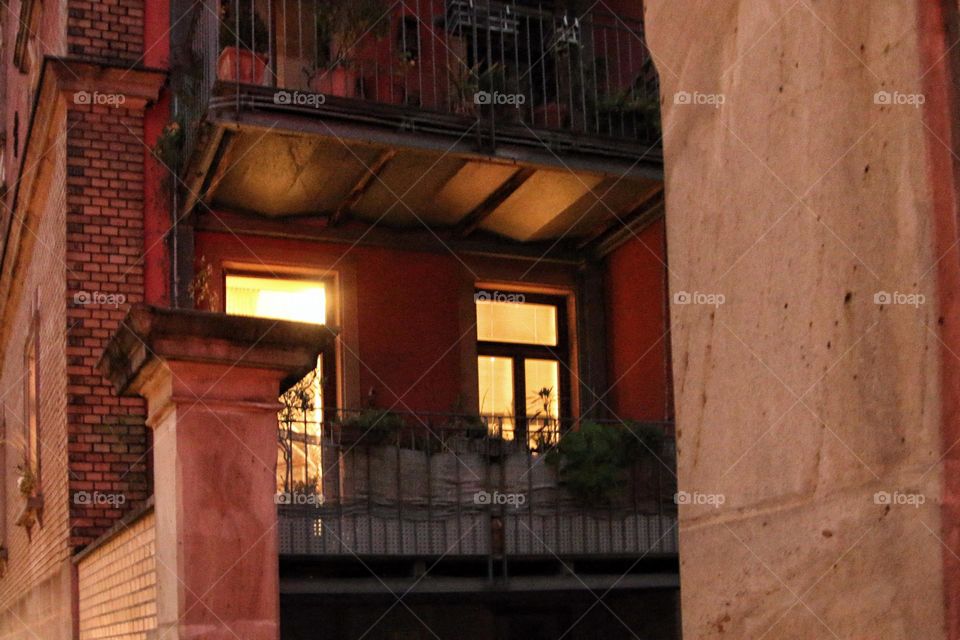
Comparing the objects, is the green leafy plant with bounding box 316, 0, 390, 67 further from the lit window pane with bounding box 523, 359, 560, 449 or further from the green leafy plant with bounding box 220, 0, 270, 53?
the lit window pane with bounding box 523, 359, 560, 449

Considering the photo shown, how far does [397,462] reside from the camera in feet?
32.4

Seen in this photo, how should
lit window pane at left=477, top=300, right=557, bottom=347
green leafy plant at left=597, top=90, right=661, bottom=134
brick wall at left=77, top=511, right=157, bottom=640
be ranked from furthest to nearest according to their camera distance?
lit window pane at left=477, top=300, right=557, bottom=347 → green leafy plant at left=597, top=90, right=661, bottom=134 → brick wall at left=77, top=511, right=157, bottom=640

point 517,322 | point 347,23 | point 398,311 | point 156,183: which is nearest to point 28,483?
point 156,183

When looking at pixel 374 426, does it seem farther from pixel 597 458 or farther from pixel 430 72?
pixel 430 72

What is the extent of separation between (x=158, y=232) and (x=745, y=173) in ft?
30.4

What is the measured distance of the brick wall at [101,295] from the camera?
9961 mm

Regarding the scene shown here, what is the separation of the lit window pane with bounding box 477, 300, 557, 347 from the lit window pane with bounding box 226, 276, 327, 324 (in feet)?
4.80

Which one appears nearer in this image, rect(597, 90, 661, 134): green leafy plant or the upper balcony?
the upper balcony

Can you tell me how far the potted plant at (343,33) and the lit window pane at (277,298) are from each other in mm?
1854

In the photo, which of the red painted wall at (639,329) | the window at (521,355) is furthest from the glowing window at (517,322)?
the red painted wall at (639,329)

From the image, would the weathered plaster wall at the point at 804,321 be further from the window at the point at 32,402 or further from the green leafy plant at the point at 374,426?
the window at the point at 32,402

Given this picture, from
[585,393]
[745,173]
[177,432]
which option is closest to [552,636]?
[585,393]

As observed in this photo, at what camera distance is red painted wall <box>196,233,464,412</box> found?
441 inches

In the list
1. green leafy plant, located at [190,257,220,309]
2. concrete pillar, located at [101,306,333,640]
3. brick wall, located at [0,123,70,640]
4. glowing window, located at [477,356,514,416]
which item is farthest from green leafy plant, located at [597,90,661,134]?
concrete pillar, located at [101,306,333,640]
